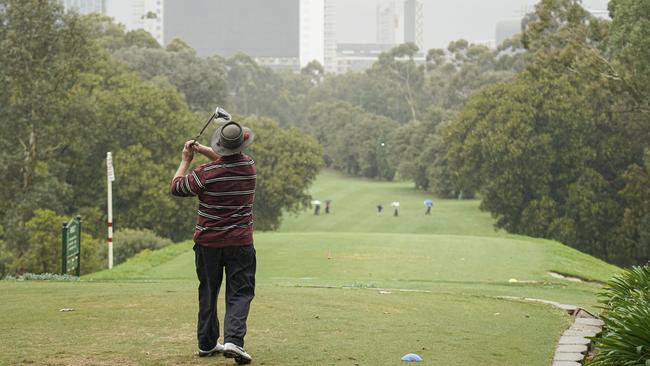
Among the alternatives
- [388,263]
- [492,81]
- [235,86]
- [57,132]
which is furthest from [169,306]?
[235,86]

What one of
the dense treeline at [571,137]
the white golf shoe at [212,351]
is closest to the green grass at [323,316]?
the white golf shoe at [212,351]

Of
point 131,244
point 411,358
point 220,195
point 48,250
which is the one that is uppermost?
point 220,195

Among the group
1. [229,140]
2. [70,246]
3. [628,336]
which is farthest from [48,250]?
[628,336]

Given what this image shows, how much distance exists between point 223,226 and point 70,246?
47.4 feet

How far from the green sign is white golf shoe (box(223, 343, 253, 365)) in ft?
46.0

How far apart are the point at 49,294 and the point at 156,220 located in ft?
121

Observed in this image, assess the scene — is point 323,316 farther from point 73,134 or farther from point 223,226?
point 73,134

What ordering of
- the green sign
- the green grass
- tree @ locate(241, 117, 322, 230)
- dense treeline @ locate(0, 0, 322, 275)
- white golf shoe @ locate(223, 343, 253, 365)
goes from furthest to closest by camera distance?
1. tree @ locate(241, 117, 322, 230)
2. dense treeline @ locate(0, 0, 322, 275)
3. the green sign
4. the green grass
5. white golf shoe @ locate(223, 343, 253, 365)

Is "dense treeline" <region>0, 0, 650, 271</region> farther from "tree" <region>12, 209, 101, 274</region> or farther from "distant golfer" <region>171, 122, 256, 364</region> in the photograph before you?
"distant golfer" <region>171, 122, 256, 364</region>

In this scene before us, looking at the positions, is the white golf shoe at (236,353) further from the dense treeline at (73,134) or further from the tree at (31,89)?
the tree at (31,89)

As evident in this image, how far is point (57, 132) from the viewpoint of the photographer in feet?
160

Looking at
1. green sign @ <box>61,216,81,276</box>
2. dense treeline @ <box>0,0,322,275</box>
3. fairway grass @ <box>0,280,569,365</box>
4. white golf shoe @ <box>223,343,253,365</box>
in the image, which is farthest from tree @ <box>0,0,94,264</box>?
white golf shoe @ <box>223,343,253,365</box>

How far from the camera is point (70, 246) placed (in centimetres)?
2277

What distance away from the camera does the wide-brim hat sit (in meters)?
8.86
